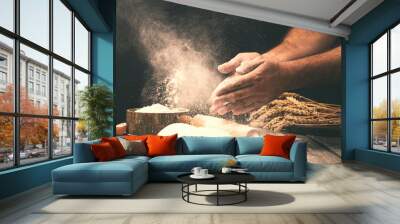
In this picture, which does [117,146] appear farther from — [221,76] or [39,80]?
[221,76]

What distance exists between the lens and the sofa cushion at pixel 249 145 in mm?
6988

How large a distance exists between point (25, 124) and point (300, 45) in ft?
22.3

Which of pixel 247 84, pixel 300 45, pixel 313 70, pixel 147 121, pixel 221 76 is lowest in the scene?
pixel 147 121

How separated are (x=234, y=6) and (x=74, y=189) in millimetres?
6146

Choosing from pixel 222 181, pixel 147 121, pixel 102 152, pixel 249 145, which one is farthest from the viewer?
pixel 147 121

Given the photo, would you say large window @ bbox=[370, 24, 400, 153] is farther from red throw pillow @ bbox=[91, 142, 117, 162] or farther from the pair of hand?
red throw pillow @ bbox=[91, 142, 117, 162]

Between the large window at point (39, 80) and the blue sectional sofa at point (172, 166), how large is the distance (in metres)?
0.81

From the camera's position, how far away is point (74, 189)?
4945 mm

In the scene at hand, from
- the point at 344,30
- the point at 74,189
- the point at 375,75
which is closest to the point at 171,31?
the point at 344,30

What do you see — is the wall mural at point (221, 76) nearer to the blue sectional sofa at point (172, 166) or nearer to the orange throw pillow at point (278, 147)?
the blue sectional sofa at point (172, 166)

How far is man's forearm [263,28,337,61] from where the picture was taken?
382 inches

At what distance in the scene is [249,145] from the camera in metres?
7.04

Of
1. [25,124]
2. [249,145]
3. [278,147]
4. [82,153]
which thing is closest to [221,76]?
[249,145]

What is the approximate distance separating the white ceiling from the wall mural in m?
0.33
